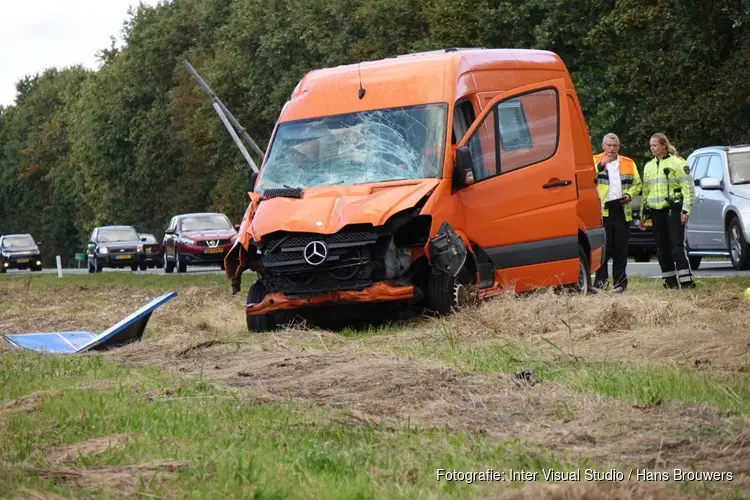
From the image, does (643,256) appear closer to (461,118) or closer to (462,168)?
(461,118)

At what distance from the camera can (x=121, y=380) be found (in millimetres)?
9750

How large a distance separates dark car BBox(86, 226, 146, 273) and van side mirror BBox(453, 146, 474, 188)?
4021cm

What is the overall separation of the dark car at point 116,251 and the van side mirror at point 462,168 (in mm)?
40207

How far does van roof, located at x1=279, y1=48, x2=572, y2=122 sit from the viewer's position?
46.9 ft

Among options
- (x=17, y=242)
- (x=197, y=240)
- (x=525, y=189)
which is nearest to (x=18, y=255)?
(x=17, y=242)

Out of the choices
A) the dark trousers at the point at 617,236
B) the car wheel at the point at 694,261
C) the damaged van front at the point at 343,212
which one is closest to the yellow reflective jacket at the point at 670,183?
the dark trousers at the point at 617,236

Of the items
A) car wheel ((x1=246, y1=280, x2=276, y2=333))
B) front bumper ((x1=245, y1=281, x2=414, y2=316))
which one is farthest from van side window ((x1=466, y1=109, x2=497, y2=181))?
car wheel ((x1=246, y1=280, x2=276, y2=333))

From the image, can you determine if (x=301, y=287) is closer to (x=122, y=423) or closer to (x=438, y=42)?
(x=122, y=423)

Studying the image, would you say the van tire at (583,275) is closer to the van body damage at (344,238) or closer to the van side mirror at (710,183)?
the van body damage at (344,238)

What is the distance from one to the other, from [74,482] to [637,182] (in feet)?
43.9

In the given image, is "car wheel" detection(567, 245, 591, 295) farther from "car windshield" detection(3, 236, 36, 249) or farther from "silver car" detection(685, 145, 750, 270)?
"car windshield" detection(3, 236, 36, 249)

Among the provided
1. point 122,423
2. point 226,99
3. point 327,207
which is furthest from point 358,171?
point 226,99

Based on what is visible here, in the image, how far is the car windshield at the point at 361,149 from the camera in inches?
550

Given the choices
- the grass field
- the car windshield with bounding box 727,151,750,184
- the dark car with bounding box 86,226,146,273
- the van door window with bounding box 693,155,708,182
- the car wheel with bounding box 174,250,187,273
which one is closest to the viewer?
the grass field
